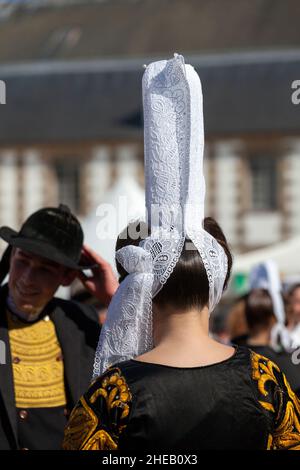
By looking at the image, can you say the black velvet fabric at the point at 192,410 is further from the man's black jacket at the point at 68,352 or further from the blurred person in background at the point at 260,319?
the blurred person in background at the point at 260,319

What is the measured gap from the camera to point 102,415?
8.78ft

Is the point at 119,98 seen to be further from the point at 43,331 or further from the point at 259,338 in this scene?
the point at 43,331

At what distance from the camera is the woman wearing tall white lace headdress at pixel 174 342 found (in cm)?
266

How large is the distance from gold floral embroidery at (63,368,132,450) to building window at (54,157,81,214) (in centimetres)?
2784

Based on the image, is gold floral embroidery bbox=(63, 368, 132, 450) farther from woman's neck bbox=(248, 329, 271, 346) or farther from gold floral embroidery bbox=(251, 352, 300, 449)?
woman's neck bbox=(248, 329, 271, 346)

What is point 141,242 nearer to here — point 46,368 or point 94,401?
point 94,401

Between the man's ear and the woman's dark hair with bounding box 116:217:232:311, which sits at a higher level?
the woman's dark hair with bounding box 116:217:232:311

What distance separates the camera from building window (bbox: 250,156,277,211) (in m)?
29.7

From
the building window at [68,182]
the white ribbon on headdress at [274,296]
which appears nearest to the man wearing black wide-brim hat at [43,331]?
the white ribbon on headdress at [274,296]

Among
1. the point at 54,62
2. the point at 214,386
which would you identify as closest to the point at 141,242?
the point at 214,386

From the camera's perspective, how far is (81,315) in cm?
426

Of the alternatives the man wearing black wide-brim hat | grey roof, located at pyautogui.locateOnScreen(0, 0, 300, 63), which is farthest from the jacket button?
grey roof, located at pyautogui.locateOnScreen(0, 0, 300, 63)

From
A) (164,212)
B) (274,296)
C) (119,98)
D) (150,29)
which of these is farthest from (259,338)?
(150,29)
